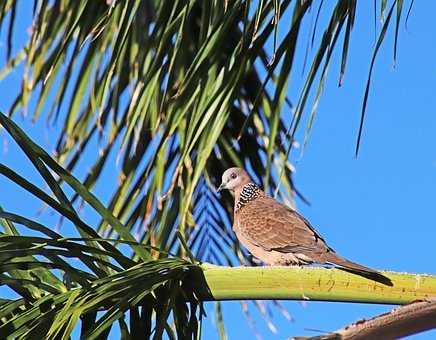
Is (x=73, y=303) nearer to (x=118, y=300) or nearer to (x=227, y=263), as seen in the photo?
(x=118, y=300)

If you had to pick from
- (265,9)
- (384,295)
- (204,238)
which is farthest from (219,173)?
(384,295)

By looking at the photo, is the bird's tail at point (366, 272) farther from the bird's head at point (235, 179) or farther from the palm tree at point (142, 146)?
the bird's head at point (235, 179)

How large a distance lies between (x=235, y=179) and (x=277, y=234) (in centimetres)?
75

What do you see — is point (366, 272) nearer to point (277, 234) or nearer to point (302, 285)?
point (302, 285)

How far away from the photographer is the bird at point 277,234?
3146mm

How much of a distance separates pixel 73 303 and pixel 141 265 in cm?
15

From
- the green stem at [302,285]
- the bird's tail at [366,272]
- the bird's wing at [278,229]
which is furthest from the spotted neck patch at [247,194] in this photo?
the green stem at [302,285]

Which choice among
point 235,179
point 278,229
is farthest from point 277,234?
point 235,179

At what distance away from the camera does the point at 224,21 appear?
264 cm

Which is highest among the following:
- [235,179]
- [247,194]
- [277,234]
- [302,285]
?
[235,179]

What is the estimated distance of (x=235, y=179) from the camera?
414 cm

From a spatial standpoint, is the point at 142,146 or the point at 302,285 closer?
the point at 302,285

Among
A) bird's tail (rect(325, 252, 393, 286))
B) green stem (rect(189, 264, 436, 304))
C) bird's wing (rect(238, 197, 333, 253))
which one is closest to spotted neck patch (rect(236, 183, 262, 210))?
bird's wing (rect(238, 197, 333, 253))

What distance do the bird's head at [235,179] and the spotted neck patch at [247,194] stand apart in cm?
4
